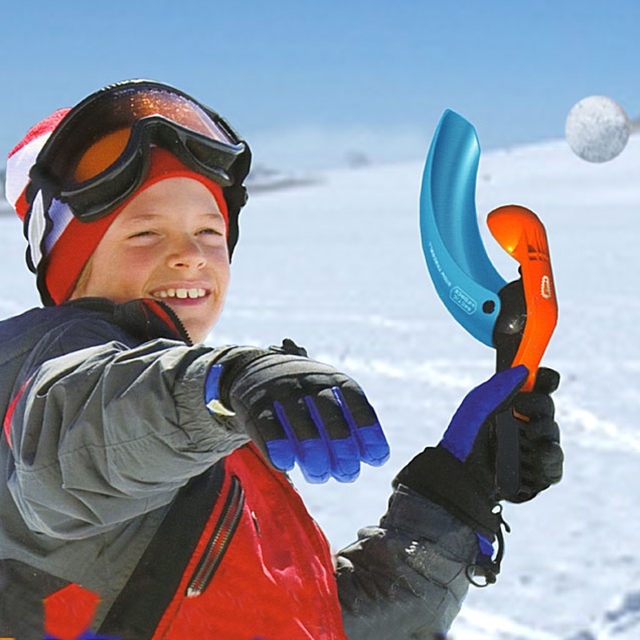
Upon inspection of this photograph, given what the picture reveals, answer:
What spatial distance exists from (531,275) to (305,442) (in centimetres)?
69

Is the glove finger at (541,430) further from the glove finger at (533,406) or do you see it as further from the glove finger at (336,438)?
the glove finger at (336,438)

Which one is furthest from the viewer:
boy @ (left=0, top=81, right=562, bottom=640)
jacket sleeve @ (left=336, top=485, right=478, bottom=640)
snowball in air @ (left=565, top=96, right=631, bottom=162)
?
snowball in air @ (left=565, top=96, right=631, bottom=162)

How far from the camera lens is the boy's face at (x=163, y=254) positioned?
4.77 ft

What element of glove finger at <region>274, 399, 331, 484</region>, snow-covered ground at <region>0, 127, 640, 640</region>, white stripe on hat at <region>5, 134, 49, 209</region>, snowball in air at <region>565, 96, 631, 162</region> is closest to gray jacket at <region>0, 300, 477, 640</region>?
glove finger at <region>274, 399, 331, 484</region>

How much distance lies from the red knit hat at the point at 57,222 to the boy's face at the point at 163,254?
2 cm

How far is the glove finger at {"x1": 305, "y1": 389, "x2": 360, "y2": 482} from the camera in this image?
0.79m

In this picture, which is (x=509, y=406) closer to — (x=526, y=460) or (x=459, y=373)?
(x=526, y=460)

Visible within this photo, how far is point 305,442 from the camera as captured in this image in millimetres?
799

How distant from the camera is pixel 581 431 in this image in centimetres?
482

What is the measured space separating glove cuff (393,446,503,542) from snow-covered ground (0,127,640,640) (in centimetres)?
128

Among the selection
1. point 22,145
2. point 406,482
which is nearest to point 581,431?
point 406,482

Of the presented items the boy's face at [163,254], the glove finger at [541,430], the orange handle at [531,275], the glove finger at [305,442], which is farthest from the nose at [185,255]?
the glove finger at [305,442]

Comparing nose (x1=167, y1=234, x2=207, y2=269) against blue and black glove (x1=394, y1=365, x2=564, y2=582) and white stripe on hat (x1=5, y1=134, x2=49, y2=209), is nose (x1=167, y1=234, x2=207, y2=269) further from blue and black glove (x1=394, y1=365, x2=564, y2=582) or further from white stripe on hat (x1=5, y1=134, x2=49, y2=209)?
blue and black glove (x1=394, y1=365, x2=564, y2=582)

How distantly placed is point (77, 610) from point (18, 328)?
1.33ft
